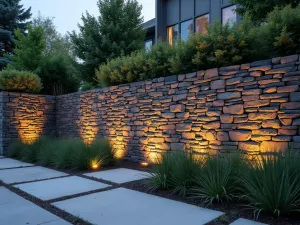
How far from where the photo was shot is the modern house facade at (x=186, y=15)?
9.98 meters

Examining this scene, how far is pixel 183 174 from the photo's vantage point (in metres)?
3.56

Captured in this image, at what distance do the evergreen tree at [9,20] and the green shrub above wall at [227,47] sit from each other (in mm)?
12748

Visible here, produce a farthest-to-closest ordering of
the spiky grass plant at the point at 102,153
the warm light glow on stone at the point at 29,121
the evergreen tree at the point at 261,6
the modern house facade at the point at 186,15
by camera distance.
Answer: the modern house facade at the point at 186,15, the warm light glow on stone at the point at 29,121, the spiky grass plant at the point at 102,153, the evergreen tree at the point at 261,6

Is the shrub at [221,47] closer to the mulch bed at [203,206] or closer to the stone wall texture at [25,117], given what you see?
the mulch bed at [203,206]

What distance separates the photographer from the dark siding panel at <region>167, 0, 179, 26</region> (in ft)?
38.6

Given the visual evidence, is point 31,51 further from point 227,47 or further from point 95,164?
point 227,47

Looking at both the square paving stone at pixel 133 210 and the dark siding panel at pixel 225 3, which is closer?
the square paving stone at pixel 133 210

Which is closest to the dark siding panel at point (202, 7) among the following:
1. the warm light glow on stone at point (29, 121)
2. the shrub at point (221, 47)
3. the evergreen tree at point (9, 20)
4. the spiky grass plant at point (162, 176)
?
the shrub at point (221, 47)

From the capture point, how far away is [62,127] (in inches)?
355

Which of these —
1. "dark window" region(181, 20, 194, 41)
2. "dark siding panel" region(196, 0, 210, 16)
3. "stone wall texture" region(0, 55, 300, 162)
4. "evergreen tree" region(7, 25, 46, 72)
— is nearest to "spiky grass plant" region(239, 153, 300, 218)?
"stone wall texture" region(0, 55, 300, 162)

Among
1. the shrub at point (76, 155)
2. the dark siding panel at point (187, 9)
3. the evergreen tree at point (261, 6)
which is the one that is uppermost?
the dark siding panel at point (187, 9)

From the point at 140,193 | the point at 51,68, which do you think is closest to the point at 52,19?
the point at 51,68

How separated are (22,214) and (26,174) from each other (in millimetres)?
2463

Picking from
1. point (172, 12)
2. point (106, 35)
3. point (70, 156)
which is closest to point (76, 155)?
point (70, 156)
